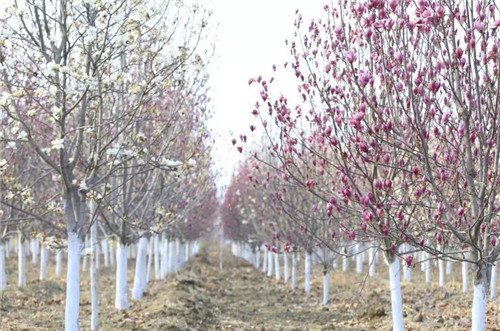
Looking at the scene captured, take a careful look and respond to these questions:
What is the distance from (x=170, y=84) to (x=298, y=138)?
8.57ft

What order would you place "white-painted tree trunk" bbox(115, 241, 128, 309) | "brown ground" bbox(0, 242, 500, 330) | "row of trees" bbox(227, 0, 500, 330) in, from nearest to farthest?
"row of trees" bbox(227, 0, 500, 330) → "brown ground" bbox(0, 242, 500, 330) → "white-painted tree trunk" bbox(115, 241, 128, 309)

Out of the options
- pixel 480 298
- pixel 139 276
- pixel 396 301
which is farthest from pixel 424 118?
pixel 139 276

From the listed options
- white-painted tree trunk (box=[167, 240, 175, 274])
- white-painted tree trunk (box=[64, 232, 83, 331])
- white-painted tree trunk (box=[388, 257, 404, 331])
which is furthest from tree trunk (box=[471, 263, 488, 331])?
white-painted tree trunk (box=[167, 240, 175, 274])

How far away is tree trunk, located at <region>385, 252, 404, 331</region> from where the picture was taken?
8.98 meters

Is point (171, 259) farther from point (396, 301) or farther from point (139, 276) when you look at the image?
point (396, 301)

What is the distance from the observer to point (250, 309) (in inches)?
682

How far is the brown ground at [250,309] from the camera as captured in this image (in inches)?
466

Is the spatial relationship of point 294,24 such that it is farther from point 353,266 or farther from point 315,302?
point 353,266

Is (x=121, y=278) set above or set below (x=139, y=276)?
above

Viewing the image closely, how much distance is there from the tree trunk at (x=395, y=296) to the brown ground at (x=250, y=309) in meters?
1.27

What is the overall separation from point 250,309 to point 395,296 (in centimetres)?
892

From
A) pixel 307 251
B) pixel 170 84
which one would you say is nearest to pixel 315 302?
pixel 307 251

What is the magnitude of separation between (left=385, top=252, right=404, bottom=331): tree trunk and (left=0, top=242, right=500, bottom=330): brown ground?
→ 127cm

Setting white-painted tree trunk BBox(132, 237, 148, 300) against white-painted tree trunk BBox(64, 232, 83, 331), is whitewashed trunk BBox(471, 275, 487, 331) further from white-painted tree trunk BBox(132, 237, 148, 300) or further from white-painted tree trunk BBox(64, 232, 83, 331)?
white-painted tree trunk BBox(132, 237, 148, 300)
